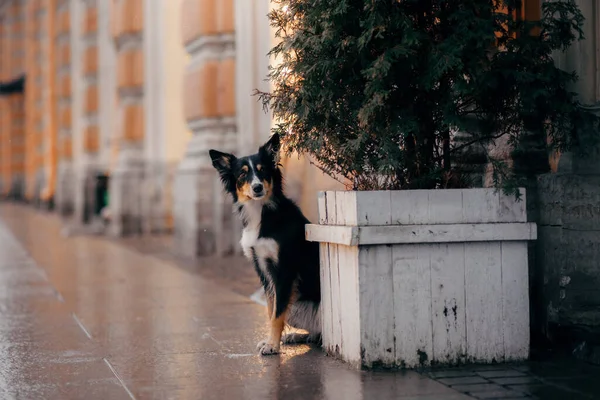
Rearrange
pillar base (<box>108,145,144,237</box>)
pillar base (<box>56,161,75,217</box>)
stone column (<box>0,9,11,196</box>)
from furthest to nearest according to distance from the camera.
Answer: stone column (<box>0,9,11,196</box>) → pillar base (<box>56,161,75,217</box>) → pillar base (<box>108,145,144,237</box>)

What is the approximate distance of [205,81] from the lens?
13656 mm

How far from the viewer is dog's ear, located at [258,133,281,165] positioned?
6.17 metres

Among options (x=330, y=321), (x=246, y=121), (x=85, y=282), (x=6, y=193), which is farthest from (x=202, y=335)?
(x=6, y=193)

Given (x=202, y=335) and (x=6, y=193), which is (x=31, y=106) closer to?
(x=6, y=193)

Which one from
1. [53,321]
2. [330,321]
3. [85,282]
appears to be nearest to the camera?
[330,321]

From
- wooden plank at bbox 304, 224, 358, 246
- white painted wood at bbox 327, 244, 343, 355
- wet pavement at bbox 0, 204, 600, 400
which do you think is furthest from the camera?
white painted wood at bbox 327, 244, 343, 355

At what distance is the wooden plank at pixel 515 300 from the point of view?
18.5ft

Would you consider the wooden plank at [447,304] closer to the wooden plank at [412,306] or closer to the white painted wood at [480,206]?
the wooden plank at [412,306]

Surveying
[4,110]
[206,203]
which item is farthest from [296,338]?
[4,110]

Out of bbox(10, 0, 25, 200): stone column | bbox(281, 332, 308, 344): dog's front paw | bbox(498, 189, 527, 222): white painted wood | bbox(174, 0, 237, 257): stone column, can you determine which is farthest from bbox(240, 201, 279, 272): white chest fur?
bbox(10, 0, 25, 200): stone column

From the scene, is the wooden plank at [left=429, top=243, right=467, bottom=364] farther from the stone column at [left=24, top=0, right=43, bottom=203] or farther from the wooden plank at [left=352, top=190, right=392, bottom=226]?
the stone column at [left=24, top=0, right=43, bottom=203]

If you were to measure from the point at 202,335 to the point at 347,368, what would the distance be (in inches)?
69.4

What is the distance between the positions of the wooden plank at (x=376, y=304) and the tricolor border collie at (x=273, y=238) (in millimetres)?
832

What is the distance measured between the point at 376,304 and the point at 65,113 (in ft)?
94.6
